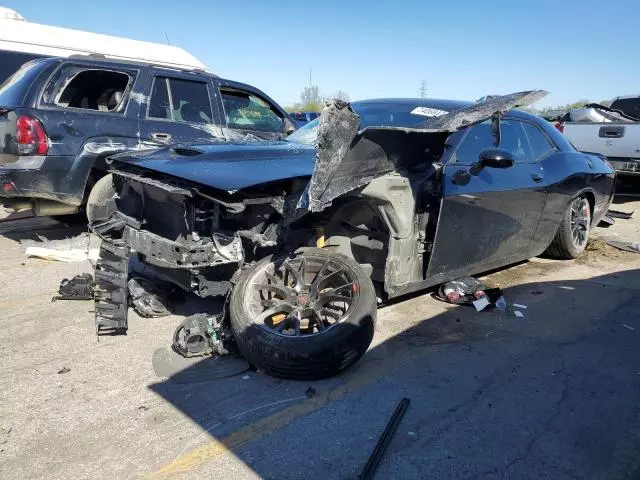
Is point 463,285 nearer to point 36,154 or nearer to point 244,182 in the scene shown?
point 244,182

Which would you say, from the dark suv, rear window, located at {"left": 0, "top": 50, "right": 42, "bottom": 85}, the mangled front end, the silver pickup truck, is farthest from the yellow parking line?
rear window, located at {"left": 0, "top": 50, "right": 42, "bottom": 85}

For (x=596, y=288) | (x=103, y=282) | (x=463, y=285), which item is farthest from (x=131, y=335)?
(x=596, y=288)

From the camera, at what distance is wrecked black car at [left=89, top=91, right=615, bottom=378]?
311 cm

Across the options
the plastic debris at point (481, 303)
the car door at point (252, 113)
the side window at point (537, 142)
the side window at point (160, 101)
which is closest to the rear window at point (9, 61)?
the side window at point (160, 101)

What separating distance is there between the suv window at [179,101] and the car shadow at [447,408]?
3.67 meters

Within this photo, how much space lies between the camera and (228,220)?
3383mm

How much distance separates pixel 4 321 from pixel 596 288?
5.19m

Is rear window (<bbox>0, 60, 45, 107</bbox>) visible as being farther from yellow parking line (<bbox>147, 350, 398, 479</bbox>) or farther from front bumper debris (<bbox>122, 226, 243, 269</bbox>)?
yellow parking line (<bbox>147, 350, 398, 479</bbox>)

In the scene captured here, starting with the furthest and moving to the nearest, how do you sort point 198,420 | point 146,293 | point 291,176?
point 146,293 → point 291,176 → point 198,420

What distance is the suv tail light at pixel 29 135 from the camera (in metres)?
5.04

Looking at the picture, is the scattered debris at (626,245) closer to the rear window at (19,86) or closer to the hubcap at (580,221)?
the hubcap at (580,221)

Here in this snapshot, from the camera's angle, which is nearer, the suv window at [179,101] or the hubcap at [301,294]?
the hubcap at [301,294]

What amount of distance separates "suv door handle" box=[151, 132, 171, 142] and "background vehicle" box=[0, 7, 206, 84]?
4.21m

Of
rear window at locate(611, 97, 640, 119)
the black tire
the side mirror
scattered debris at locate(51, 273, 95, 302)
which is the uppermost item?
rear window at locate(611, 97, 640, 119)
